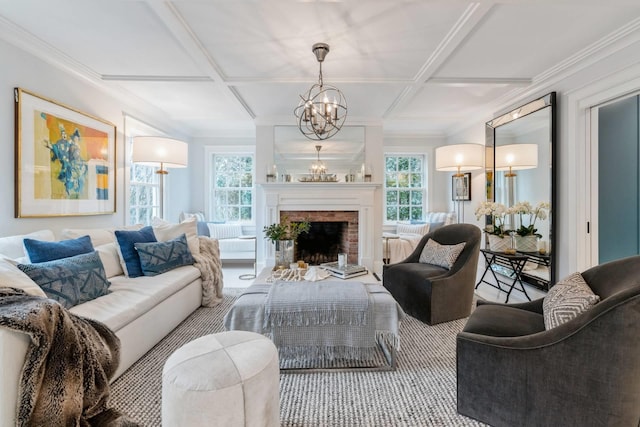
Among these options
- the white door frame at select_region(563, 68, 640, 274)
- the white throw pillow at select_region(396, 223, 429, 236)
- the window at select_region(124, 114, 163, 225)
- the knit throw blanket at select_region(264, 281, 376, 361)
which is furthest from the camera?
the white throw pillow at select_region(396, 223, 429, 236)

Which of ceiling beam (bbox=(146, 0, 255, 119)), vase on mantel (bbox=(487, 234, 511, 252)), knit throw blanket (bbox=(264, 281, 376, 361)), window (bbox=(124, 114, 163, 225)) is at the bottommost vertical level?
knit throw blanket (bbox=(264, 281, 376, 361))

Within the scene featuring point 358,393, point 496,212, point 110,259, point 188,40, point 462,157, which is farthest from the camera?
point 462,157

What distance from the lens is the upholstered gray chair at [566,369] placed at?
119 cm

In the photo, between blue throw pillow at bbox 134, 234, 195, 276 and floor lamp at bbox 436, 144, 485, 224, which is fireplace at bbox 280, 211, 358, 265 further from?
blue throw pillow at bbox 134, 234, 195, 276

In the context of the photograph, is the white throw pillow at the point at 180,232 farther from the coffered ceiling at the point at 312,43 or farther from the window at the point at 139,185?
the coffered ceiling at the point at 312,43

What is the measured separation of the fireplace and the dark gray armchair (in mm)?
1847

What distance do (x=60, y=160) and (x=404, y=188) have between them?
543cm

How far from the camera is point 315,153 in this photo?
16.3 feet

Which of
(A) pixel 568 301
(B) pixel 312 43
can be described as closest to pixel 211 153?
(B) pixel 312 43

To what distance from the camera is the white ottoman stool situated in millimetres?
1159

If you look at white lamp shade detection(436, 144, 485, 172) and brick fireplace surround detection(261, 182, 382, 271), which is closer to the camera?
white lamp shade detection(436, 144, 485, 172)

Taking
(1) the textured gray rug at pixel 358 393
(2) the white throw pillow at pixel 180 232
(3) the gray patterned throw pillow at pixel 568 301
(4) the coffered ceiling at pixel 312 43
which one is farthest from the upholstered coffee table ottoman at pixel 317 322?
(4) the coffered ceiling at pixel 312 43

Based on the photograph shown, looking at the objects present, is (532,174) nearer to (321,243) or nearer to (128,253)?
(321,243)

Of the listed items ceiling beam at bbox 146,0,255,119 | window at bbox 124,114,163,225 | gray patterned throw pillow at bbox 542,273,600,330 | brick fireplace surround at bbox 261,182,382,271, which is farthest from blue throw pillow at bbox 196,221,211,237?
gray patterned throw pillow at bbox 542,273,600,330
